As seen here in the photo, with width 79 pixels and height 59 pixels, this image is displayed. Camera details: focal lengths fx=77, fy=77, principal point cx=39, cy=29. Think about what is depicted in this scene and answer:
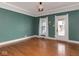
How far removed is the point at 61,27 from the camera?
19.2 ft

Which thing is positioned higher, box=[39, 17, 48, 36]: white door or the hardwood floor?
box=[39, 17, 48, 36]: white door

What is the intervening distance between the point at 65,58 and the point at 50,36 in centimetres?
585

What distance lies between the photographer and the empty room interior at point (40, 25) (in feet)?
14.5

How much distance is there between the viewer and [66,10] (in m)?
5.51

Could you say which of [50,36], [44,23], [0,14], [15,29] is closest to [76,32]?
[50,36]

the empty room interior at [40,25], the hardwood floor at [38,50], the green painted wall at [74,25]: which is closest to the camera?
the hardwood floor at [38,50]

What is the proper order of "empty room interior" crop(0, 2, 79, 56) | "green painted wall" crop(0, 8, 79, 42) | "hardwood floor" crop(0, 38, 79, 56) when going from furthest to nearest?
"green painted wall" crop(0, 8, 79, 42) → "empty room interior" crop(0, 2, 79, 56) → "hardwood floor" crop(0, 38, 79, 56)

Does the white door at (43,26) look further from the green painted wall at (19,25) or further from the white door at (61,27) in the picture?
the white door at (61,27)

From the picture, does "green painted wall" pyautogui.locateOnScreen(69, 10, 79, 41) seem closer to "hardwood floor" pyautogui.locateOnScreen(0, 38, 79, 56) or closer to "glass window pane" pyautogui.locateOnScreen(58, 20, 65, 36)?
"glass window pane" pyautogui.locateOnScreen(58, 20, 65, 36)

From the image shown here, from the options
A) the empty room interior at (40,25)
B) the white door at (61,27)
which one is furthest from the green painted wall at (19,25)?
the white door at (61,27)

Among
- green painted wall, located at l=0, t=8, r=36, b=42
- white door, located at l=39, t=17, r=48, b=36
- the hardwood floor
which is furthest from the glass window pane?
green painted wall, located at l=0, t=8, r=36, b=42

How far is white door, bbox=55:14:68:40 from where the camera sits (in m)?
5.57

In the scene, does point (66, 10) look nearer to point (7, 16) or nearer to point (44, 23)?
point (44, 23)

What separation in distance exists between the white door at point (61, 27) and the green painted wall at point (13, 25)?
8.27 feet
